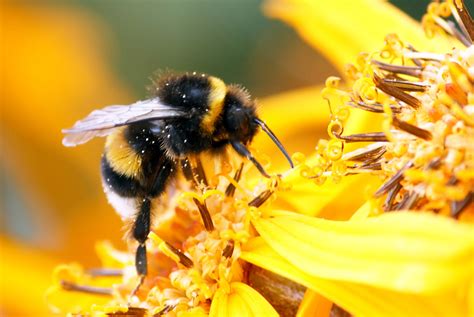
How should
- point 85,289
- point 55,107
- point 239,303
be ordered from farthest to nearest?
point 55,107, point 85,289, point 239,303

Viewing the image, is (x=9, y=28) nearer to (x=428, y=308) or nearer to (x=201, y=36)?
(x=201, y=36)

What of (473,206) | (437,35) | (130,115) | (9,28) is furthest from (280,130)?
(9,28)

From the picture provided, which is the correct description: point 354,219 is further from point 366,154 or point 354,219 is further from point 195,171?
point 195,171

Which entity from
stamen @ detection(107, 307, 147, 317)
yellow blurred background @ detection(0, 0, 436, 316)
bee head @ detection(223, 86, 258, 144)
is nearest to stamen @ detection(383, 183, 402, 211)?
bee head @ detection(223, 86, 258, 144)

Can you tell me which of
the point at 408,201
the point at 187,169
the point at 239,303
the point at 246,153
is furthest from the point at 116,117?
the point at 408,201

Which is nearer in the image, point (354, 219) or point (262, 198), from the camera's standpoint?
point (354, 219)

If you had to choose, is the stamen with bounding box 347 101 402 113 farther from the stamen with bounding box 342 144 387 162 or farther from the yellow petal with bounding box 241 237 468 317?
the yellow petal with bounding box 241 237 468 317

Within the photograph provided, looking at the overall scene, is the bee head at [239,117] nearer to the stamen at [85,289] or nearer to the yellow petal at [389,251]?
the yellow petal at [389,251]
